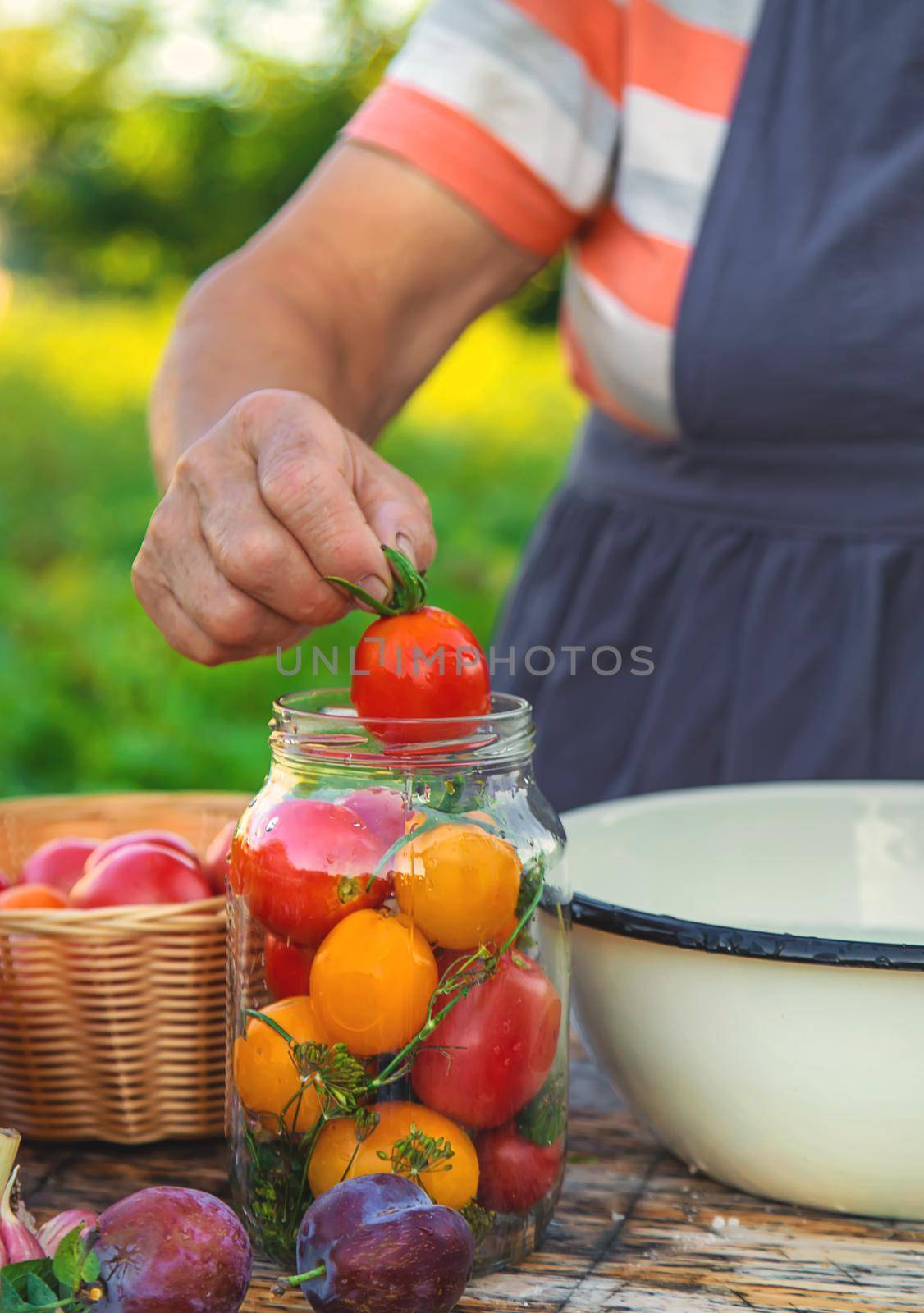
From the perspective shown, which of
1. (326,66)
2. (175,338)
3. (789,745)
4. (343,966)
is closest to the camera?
(343,966)

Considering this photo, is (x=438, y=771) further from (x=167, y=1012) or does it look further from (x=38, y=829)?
(x=38, y=829)

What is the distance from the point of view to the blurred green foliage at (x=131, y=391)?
408cm

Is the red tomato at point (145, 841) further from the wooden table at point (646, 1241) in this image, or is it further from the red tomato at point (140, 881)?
the wooden table at point (646, 1241)

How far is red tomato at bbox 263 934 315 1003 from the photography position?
0.68m

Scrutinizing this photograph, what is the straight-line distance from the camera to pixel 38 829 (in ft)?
3.98

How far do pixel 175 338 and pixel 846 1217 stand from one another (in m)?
0.79

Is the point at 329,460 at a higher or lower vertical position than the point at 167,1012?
higher

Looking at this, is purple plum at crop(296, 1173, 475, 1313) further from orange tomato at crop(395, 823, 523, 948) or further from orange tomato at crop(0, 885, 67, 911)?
orange tomato at crop(0, 885, 67, 911)

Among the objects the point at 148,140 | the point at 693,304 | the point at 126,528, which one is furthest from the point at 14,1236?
the point at 148,140

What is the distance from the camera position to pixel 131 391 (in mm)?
7414

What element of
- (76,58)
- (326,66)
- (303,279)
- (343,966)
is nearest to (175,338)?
(303,279)

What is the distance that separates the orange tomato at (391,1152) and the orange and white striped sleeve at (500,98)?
0.84 metres

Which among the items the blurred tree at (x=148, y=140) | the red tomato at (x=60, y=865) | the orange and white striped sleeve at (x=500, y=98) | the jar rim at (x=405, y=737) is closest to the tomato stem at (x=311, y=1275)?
the jar rim at (x=405, y=737)

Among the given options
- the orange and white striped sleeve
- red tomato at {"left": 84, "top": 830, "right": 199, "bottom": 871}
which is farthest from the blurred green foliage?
red tomato at {"left": 84, "top": 830, "right": 199, "bottom": 871}
